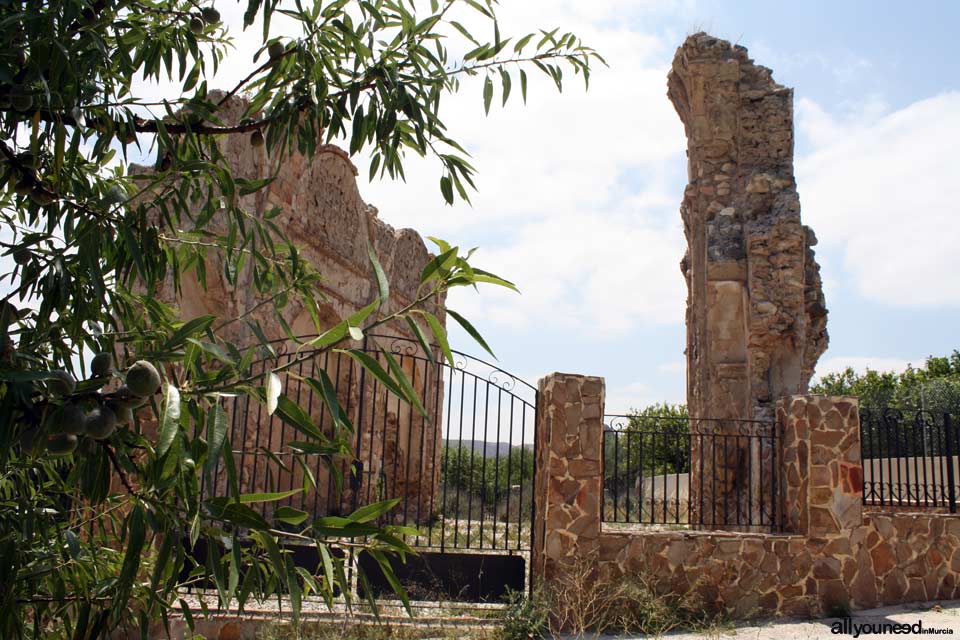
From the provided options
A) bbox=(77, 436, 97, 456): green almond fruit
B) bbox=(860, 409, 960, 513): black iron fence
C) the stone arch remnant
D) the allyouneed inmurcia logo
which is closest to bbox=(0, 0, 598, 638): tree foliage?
bbox=(77, 436, 97, 456): green almond fruit

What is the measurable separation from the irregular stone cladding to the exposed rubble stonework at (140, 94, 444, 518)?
230cm

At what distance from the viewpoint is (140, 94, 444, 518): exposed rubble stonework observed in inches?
406

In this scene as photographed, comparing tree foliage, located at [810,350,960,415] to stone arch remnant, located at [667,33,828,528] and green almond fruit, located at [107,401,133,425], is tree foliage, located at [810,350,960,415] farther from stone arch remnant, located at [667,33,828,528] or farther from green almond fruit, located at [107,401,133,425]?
green almond fruit, located at [107,401,133,425]

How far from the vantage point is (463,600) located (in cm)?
749

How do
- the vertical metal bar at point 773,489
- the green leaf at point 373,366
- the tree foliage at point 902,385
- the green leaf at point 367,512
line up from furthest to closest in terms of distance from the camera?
1. the tree foliage at point 902,385
2. the vertical metal bar at point 773,489
3. the green leaf at point 367,512
4. the green leaf at point 373,366

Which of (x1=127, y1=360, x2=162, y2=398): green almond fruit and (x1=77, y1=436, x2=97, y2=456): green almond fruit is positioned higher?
(x1=127, y1=360, x2=162, y2=398): green almond fruit

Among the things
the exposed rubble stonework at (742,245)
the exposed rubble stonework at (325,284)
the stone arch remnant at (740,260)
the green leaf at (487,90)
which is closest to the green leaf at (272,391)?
the green leaf at (487,90)

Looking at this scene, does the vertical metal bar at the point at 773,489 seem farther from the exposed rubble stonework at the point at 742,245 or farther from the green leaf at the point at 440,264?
the green leaf at the point at 440,264

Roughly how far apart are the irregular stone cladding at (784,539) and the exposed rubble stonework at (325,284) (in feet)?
7.55

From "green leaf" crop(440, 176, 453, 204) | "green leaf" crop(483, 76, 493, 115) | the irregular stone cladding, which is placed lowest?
the irregular stone cladding

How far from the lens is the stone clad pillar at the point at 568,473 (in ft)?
24.0

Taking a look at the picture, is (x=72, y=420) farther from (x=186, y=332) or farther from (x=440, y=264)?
(x=440, y=264)

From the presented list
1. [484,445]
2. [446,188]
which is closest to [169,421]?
[446,188]

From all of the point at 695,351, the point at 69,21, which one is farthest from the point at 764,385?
the point at 69,21
